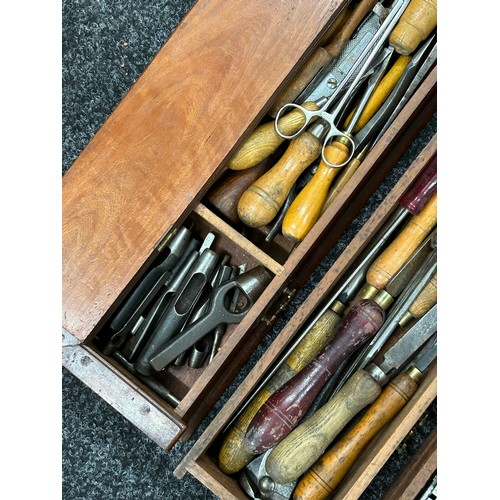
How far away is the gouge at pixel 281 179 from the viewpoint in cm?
88

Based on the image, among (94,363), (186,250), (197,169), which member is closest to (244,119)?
(197,169)

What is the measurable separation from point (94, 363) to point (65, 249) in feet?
0.42

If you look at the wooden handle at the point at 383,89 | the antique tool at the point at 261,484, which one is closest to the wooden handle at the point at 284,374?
the antique tool at the point at 261,484

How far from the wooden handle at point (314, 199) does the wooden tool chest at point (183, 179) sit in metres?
0.02

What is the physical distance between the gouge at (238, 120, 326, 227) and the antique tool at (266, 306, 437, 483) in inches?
8.1

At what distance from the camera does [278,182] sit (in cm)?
89

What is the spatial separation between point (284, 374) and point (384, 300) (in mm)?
141

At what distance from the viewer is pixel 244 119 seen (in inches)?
33.5

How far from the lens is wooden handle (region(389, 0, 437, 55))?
0.85 metres

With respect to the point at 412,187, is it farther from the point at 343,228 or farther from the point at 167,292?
the point at 167,292

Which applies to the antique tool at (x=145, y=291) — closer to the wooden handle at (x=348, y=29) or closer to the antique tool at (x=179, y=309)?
the antique tool at (x=179, y=309)

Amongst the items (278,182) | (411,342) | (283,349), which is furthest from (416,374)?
(278,182)

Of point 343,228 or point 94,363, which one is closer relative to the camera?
point 94,363

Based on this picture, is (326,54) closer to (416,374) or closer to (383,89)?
(383,89)
